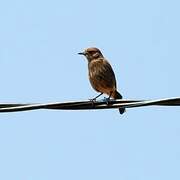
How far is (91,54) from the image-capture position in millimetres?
11867

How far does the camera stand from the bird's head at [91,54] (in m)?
11.8

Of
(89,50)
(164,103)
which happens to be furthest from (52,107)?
(89,50)

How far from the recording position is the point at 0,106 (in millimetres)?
6445

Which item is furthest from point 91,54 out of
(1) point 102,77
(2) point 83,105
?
(2) point 83,105

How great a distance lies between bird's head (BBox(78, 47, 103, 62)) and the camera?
11.8m

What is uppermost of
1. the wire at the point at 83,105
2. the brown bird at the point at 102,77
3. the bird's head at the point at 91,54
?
the bird's head at the point at 91,54

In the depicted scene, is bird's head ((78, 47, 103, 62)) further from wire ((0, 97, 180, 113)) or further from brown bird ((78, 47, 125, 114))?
wire ((0, 97, 180, 113))

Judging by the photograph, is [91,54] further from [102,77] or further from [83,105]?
[83,105]

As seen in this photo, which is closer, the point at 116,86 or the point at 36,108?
the point at 36,108

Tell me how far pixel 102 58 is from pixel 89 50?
1.04 feet

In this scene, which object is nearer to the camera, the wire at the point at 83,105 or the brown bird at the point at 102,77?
the wire at the point at 83,105

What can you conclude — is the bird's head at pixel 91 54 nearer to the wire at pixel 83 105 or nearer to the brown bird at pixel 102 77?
the brown bird at pixel 102 77

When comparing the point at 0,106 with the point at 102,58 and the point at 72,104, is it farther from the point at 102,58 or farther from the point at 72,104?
the point at 102,58

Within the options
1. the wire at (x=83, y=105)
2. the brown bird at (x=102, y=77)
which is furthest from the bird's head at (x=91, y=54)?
the wire at (x=83, y=105)
